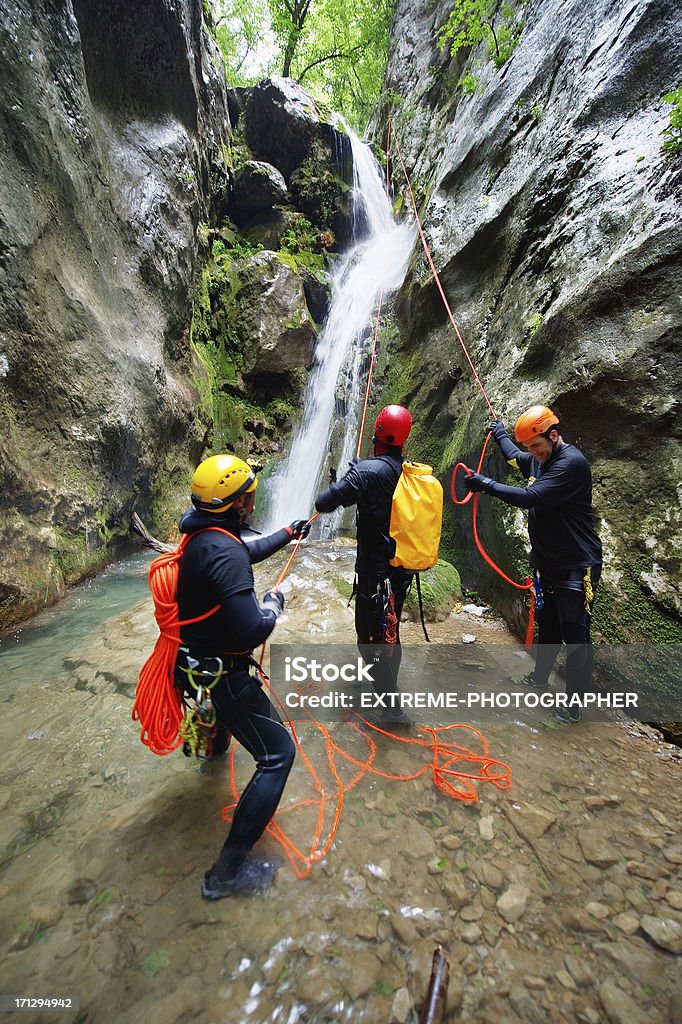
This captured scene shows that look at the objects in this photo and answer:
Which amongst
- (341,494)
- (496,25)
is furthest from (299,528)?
(496,25)

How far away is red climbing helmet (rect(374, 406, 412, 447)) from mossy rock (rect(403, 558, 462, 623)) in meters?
2.47

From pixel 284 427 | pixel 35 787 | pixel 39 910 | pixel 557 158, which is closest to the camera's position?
pixel 39 910

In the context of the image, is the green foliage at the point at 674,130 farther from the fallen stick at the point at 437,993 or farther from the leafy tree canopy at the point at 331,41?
the leafy tree canopy at the point at 331,41

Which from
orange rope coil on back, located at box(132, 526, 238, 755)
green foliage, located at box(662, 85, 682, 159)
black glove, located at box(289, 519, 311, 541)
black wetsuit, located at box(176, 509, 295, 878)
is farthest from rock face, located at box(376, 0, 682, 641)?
orange rope coil on back, located at box(132, 526, 238, 755)

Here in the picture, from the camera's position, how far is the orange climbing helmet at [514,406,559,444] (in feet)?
10.7

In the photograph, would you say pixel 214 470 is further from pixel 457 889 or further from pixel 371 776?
pixel 457 889

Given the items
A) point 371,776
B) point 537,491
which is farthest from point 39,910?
point 537,491

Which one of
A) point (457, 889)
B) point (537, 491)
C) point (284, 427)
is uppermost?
point (284, 427)

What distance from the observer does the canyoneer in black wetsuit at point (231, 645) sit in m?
1.97

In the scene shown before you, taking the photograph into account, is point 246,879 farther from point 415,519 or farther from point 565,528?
point 565,528

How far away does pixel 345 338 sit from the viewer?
12.1m

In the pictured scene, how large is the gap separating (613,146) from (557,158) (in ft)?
3.02

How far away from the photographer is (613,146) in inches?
192

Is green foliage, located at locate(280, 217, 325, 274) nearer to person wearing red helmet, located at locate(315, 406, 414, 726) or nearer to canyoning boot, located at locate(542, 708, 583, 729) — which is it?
person wearing red helmet, located at locate(315, 406, 414, 726)
